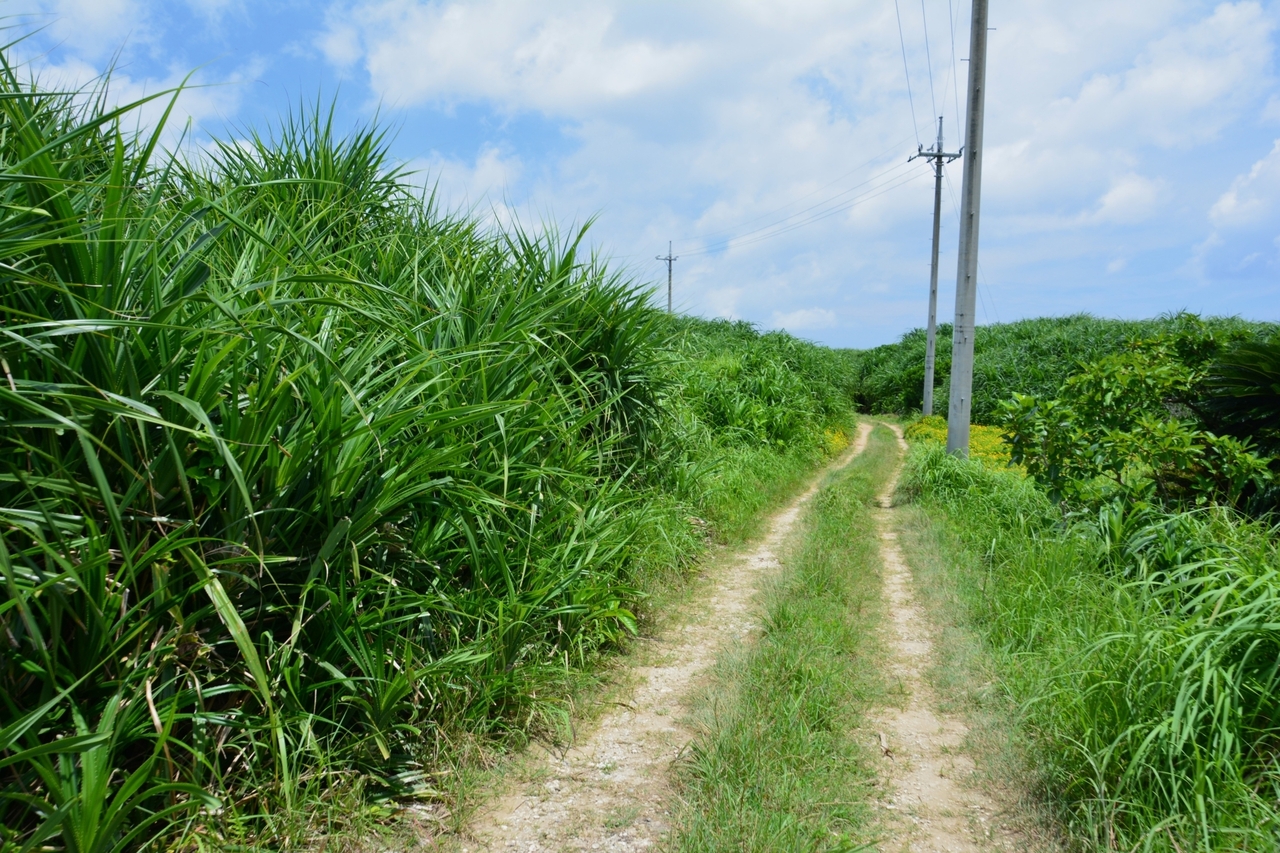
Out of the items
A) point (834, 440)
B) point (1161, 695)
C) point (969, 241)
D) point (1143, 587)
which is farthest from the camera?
point (834, 440)

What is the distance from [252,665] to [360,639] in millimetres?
677

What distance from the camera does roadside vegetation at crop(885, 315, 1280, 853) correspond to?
9.43 ft

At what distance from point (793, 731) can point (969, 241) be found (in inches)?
369

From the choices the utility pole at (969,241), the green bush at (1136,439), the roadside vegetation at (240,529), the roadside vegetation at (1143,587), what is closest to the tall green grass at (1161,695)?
the roadside vegetation at (1143,587)

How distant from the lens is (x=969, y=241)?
11305mm

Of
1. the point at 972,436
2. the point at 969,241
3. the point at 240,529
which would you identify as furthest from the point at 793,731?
the point at 972,436

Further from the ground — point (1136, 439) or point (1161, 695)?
point (1136, 439)

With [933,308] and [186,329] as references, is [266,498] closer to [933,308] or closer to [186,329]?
[186,329]

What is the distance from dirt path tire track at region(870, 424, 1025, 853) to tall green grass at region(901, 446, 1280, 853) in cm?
28

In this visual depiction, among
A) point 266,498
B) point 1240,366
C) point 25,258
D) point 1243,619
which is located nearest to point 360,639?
point 266,498

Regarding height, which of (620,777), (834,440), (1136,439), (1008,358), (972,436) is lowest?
(620,777)

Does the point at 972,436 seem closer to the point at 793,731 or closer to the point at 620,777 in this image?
the point at 793,731

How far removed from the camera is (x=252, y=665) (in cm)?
245

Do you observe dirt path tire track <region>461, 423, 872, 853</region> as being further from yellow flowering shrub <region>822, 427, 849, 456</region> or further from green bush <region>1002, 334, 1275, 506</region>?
yellow flowering shrub <region>822, 427, 849, 456</region>
